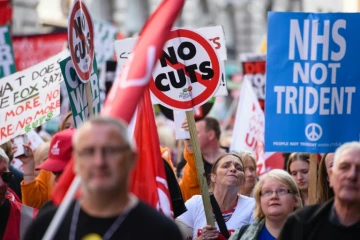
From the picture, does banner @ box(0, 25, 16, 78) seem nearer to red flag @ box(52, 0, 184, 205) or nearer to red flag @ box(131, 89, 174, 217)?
red flag @ box(131, 89, 174, 217)

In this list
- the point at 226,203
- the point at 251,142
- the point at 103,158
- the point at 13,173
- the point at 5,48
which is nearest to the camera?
the point at 103,158

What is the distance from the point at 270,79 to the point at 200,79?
1.57 ft

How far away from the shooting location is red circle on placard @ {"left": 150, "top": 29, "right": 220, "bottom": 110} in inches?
316

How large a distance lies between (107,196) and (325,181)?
3173 mm

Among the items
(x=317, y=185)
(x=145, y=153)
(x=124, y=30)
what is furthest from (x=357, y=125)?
(x=124, y=30)

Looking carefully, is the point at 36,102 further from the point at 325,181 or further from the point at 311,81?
the point at 325,181

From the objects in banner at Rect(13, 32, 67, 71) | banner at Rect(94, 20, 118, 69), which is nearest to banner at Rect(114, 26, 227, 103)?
banner at Rect(13, 32, 67, 71)

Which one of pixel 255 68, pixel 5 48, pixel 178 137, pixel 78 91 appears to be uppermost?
pixel 78 91

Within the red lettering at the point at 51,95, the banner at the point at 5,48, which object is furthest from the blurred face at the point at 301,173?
the banner at the point at 5,48

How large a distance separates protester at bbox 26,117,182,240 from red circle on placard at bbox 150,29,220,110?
3.21m

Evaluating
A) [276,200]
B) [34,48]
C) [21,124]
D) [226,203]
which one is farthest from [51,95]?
[34,48]

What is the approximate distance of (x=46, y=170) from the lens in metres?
7.36

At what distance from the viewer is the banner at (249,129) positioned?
11.5 meters

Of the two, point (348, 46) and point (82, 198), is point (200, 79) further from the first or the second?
point (82, 198)
